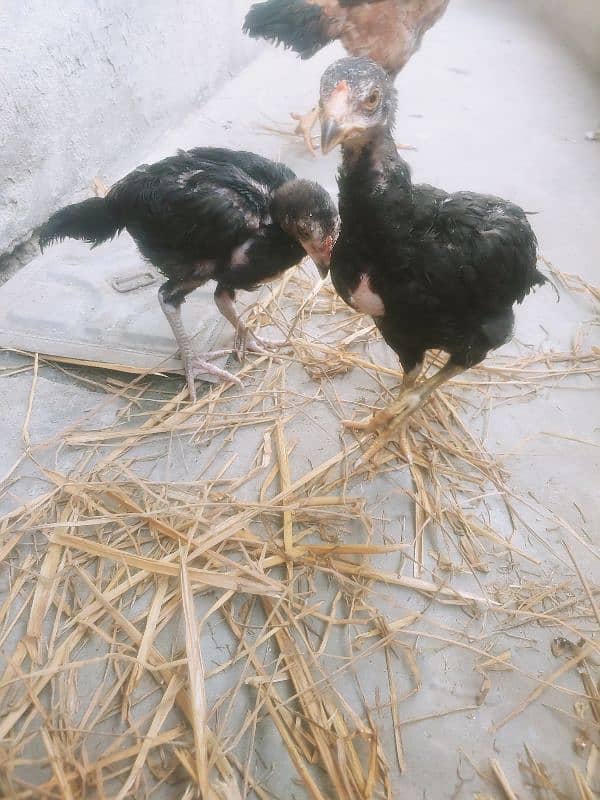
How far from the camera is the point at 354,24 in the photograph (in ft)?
10.3

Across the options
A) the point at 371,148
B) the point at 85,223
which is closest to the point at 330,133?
the point at 371,148

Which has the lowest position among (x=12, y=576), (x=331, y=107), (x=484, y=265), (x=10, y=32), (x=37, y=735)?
(x=37, y=735)

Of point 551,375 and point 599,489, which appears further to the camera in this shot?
point 551,375

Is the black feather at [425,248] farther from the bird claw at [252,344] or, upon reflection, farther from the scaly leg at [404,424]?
the bird claw at [252,344]

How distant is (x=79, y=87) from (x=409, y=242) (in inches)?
96.6

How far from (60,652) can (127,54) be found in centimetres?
335

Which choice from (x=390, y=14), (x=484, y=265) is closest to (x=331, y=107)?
(x=484, y=265)

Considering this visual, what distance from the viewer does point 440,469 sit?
1.81 m

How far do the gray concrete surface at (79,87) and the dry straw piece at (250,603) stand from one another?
4.22ft

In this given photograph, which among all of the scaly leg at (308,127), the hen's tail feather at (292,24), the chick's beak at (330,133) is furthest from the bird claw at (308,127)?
the chick's beak at (330,133)

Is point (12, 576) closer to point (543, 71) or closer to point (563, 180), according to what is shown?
point (563, 180)

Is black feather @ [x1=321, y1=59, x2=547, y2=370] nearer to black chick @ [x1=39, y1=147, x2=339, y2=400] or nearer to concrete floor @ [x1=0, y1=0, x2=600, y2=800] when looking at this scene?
black chick @ [x1=39, y1=147, x2=339, y2=400]

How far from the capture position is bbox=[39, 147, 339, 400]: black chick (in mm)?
1728

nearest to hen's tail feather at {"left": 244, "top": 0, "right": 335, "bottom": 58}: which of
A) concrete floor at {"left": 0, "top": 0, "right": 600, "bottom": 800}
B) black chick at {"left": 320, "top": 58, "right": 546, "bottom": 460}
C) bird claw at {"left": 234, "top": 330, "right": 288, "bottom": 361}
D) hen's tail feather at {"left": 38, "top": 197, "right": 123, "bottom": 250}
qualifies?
concrete floor at {"left": 0, "top": 0, "right": 600, "bottom": 800}
